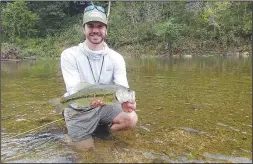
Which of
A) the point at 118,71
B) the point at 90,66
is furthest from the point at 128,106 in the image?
the point at 90,66

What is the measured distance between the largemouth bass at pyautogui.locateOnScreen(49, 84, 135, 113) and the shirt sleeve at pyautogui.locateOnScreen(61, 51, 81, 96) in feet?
0.80

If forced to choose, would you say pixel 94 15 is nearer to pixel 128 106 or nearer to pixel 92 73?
pixel 92 73

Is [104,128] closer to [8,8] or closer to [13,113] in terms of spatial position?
[13,113]

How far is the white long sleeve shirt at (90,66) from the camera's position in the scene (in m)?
5.20

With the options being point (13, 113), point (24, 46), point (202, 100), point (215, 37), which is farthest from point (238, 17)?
point (13, 113)

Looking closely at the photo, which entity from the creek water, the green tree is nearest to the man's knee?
the creek water

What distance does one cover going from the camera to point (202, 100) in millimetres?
8602

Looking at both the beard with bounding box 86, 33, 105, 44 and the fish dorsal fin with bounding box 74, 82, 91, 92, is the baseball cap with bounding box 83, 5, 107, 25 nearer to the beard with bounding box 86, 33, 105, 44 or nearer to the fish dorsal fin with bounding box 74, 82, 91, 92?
the beard with bounding box 86, 33, 105, 44

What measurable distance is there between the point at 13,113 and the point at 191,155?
4226 mm

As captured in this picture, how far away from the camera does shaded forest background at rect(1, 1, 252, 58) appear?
36656mm

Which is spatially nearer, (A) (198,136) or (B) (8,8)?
(A) (198,136)

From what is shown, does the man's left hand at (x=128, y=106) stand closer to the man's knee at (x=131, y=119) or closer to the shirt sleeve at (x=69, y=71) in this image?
the man's knee at (x=131, y=119)

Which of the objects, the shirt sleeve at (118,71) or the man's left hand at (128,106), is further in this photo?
the shirt sleeve at (118,71)

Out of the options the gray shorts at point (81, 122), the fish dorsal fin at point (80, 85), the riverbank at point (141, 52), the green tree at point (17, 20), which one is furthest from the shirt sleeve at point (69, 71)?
the green tree at point (17, 20)
